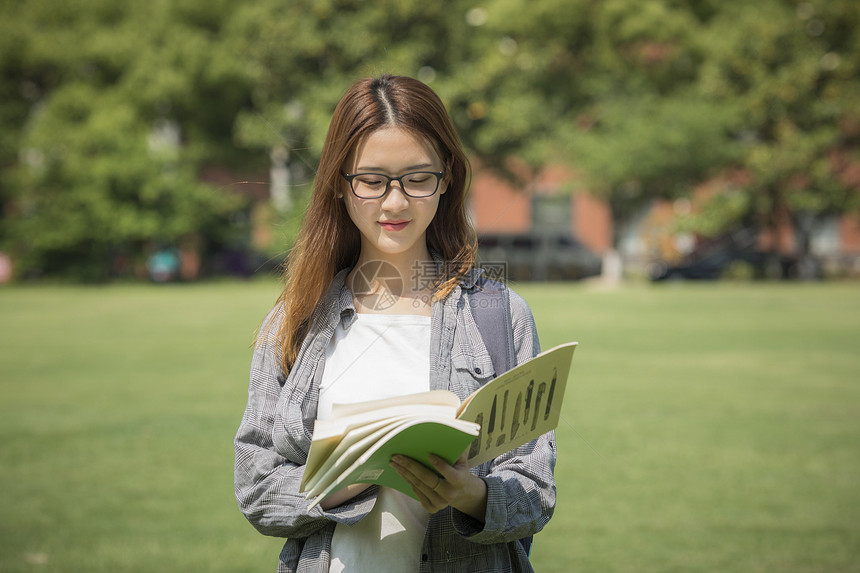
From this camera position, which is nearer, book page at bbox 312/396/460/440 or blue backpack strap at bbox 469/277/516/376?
book page at bbox 312/396/460/440

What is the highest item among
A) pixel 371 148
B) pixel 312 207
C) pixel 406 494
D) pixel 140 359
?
pixel 371 148

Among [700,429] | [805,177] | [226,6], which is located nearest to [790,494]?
[700,429]

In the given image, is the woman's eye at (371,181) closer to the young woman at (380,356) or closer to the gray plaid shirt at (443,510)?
the young woman at (380,356)

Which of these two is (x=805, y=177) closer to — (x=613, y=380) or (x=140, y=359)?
(x=613, y=380)

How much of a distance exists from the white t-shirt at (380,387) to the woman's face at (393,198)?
19 centimetres

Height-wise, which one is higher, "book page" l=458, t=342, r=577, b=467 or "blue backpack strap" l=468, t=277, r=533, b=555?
"blue backpack strap" l=468, t=277, r=533, b=555

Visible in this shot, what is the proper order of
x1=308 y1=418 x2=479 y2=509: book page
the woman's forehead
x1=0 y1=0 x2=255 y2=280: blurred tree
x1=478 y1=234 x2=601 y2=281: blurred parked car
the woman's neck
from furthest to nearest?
1. x1=478 y1=234 x2=601 y2=281: blurred parked car
2. x1=0 y1=0 x2=255 y2=280: blurred tree
3. the woman's neck
4. the woman's forehead
5. x1=308 y1=418 x2=479 y2=509: book page

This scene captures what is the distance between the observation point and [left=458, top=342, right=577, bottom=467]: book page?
1611mm

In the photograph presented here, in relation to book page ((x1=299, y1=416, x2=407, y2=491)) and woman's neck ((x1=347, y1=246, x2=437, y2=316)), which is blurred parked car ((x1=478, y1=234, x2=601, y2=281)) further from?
book page ((x1=299, y1=416, x2=407, y2=491))

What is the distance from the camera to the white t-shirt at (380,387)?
1864 mm

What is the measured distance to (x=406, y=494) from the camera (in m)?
1.82

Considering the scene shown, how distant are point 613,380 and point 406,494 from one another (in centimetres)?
844

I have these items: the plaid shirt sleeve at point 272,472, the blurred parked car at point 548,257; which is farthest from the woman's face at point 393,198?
the blurred parked car at point 548,257

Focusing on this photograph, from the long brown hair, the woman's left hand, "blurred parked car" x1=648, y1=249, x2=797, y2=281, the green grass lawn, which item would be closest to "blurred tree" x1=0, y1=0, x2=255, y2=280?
the green grass lawn
